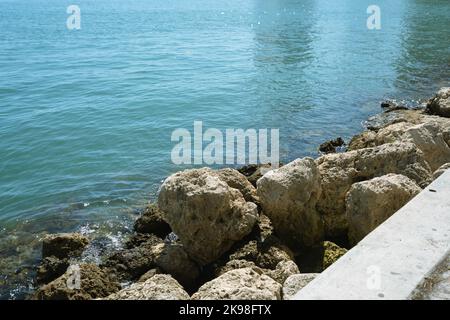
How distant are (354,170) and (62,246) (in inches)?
232

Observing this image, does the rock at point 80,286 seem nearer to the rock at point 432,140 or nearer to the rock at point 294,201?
the rock at point 294,201

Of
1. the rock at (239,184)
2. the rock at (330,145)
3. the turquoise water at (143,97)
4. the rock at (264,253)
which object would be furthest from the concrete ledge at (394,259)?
the rock at (330,145)

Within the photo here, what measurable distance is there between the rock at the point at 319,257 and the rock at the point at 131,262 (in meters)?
2.61

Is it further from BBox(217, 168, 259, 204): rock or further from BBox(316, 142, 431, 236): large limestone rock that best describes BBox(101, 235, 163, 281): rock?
BBox(316, 142, 431, 236): large limestone rock

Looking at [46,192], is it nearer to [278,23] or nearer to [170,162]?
[170,162]

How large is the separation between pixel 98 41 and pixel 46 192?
3054cm

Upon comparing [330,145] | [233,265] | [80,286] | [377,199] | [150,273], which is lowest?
[150,273]

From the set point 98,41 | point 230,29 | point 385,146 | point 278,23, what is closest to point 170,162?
point 385,146

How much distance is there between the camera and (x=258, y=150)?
1630 centimetres

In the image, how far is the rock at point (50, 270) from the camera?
30.6ft

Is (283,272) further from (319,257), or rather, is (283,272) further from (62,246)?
(62,246)

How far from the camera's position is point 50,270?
9.38 m

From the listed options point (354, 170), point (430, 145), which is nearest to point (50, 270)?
point (354, 170)

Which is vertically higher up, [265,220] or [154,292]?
[154,292]
